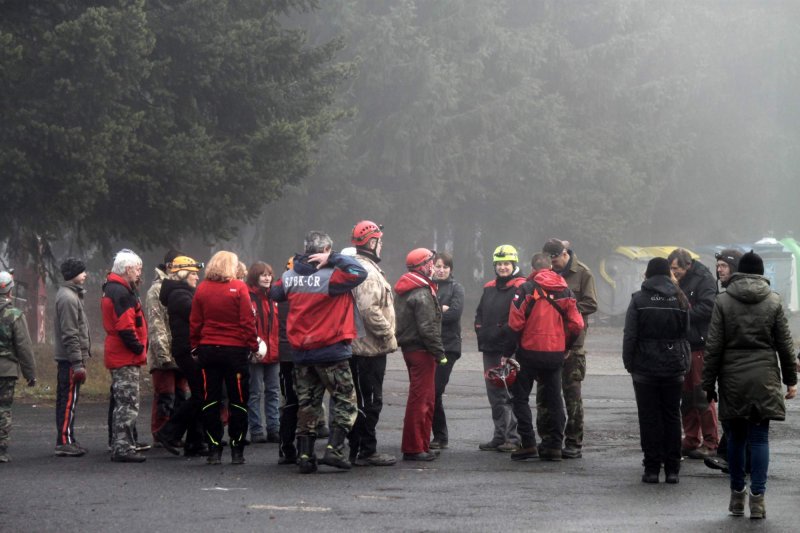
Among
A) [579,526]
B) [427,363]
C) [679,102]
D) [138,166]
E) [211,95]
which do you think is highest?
[679,102]

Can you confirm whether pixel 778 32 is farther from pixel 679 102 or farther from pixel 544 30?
pixel 544 30

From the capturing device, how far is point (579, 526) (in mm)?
7902

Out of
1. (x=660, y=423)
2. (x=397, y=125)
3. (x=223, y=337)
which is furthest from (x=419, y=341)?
(x=397, y=125)

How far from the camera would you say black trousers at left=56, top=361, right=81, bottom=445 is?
1118 centimetres

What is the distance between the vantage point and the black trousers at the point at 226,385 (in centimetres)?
1034

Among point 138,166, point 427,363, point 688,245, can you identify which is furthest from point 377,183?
point 427,363

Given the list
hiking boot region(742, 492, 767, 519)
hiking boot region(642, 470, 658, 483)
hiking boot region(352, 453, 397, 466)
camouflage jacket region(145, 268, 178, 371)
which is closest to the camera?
hiking boot region(742, 492, 767, 519)

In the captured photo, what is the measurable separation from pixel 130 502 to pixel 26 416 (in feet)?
21.0

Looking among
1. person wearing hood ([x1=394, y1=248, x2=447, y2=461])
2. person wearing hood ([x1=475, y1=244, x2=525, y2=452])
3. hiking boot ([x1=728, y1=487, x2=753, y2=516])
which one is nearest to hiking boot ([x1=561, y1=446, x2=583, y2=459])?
person wearing hood ([x1=475, y1=244, x2=525, y2=452])

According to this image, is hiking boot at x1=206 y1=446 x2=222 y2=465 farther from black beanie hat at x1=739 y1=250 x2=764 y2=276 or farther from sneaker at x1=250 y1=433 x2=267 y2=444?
black beanie hat at x1=739 y1=250 x2=764 y2=276

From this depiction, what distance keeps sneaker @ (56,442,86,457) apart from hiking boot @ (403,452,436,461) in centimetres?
287

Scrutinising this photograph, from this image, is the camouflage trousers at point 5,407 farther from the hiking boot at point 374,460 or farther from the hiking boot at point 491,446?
the hiking boot at point 491,446

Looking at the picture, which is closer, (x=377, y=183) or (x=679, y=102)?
(x=377, y=183)

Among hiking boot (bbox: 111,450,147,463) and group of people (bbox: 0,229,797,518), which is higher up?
group of people (bbox: 0,229,797,518)
